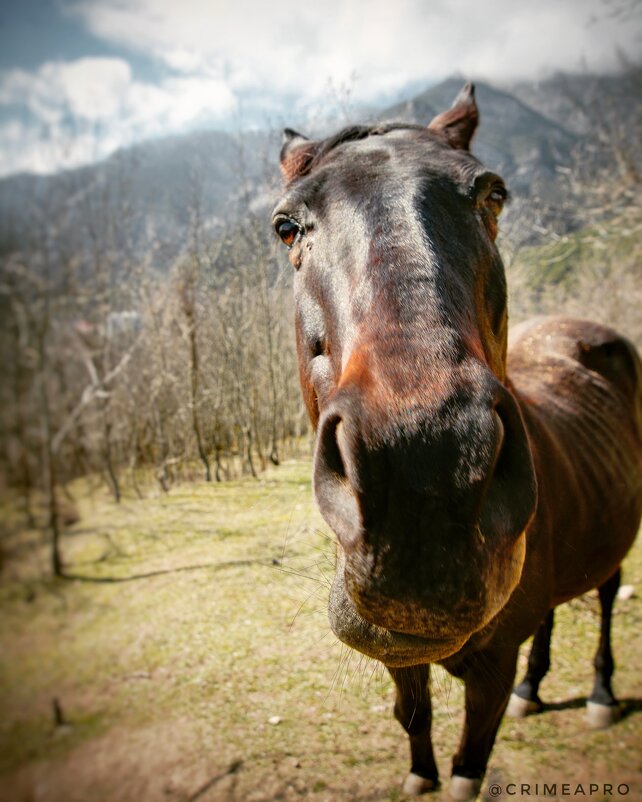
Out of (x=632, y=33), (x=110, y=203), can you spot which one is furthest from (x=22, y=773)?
(x=632, y=33)

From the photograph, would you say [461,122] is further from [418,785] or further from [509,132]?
[509,132]

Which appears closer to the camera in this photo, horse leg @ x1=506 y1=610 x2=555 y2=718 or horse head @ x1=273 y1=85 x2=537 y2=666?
horse head @ x1=273 y1=85 x2=537 y2=666

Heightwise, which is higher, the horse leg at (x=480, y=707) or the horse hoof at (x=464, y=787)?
the horse leg at (x=480, y=707)

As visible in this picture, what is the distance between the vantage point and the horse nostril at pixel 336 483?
1.12 meters

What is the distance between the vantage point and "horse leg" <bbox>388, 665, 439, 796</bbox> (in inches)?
95.3

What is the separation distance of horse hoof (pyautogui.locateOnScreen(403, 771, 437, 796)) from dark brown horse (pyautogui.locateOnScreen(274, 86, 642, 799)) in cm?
1

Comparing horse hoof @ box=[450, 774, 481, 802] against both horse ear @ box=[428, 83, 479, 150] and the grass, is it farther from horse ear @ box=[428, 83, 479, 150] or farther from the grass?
horse ear @ box=[428, 83, 479, 150]

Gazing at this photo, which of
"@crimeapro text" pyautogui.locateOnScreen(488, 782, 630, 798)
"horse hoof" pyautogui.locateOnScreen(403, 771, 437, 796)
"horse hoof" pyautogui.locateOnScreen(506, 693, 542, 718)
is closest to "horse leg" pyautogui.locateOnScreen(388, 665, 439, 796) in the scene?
"horse hoof" pyautogui.locateOnScreen(403, 771, 437, 796)

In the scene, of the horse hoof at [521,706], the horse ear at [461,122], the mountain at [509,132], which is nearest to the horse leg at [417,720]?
the horse hoof at [521,706]

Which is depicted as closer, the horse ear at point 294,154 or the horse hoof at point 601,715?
the horse ear at point 294,154

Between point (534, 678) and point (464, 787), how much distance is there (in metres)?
1.58

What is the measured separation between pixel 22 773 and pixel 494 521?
142 centimetres

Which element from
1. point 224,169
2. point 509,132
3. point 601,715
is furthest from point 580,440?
point 509,132

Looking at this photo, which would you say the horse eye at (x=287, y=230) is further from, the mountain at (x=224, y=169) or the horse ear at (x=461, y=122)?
the horse ear at (x=461, y=122)
